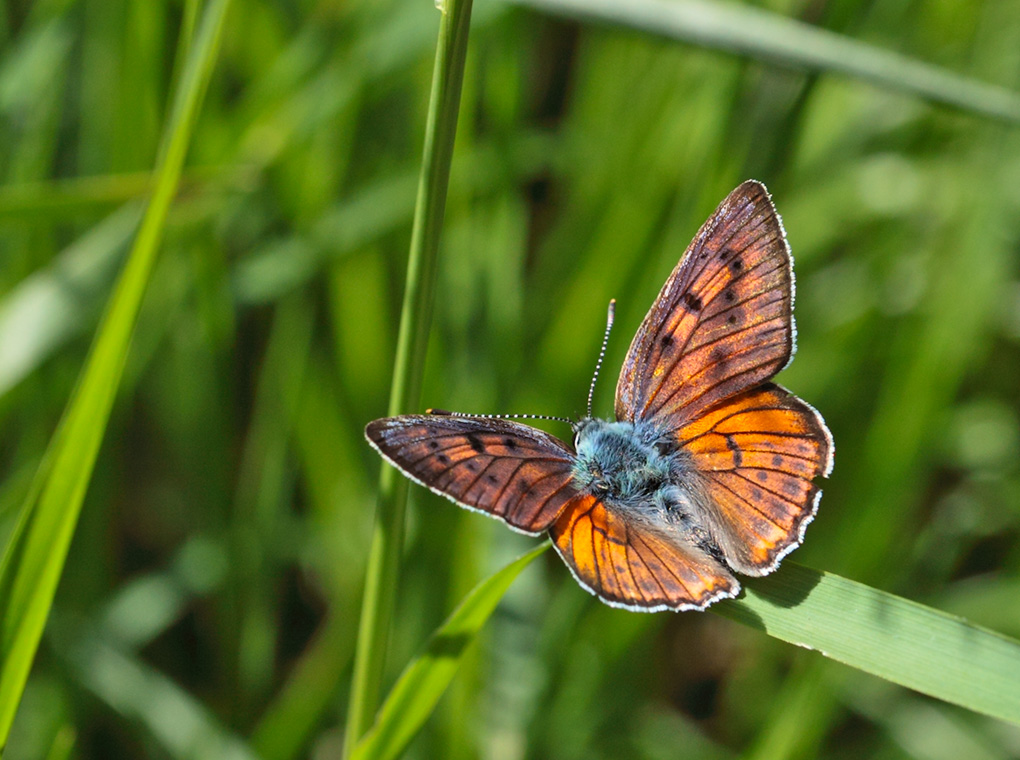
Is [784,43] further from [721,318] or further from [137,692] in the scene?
[137,692]

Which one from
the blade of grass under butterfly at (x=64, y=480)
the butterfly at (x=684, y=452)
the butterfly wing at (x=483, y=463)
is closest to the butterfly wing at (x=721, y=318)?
the butterfly at (x=684, y=452)

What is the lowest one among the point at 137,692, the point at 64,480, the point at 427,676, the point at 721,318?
the point at 137,692

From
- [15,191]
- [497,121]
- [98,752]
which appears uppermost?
[497,121]

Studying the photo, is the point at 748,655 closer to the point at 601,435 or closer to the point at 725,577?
the point at 601,435

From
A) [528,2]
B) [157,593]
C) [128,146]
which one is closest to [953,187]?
[528,2]

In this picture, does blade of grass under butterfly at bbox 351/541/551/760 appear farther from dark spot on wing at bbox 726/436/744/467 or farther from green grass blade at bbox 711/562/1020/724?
dark spot on wing at bbox 726/436/744/467

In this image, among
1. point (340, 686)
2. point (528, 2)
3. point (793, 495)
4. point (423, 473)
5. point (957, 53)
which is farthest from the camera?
point (957, 53)

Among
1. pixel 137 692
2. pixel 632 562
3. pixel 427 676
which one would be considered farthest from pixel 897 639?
pixel 137 692
